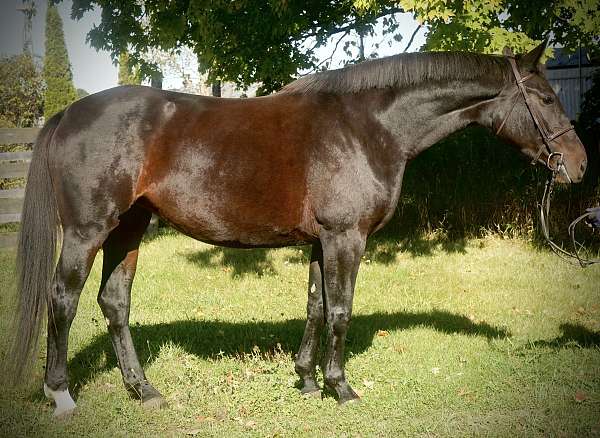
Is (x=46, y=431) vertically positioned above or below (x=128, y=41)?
below

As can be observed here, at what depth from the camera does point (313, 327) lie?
4.43m

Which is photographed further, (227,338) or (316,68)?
(316,68)

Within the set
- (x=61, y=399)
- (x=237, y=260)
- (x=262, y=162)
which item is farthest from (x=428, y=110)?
(x=237, y=260)

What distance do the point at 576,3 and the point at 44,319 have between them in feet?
21.9

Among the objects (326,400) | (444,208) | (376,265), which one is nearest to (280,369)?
(326,400)

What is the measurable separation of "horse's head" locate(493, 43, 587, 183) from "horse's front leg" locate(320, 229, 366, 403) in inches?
58.0

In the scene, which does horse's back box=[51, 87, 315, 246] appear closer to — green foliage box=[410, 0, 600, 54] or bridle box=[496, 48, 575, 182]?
bridle box=[496, 48, 575, 182]

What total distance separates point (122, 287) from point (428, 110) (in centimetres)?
276

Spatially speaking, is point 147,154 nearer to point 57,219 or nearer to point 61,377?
point 57,219

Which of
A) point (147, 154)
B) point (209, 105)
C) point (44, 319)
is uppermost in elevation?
point (209, 105)

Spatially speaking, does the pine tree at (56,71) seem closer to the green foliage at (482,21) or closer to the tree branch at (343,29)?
the tree branch at (343,29)

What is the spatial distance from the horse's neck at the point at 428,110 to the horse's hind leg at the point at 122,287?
211 centimetres

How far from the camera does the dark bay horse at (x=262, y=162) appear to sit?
3926 mm

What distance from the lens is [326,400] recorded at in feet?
14.0
